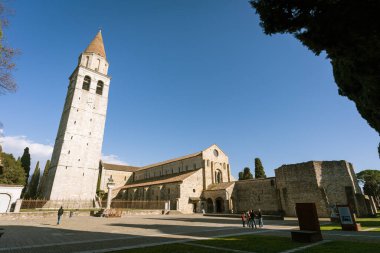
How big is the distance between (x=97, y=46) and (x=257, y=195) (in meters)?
42.6

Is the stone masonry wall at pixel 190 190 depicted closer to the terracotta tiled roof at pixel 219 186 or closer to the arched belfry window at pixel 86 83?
the terracotta tiled roof at pixel 219 186

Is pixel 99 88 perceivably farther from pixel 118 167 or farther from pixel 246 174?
pixel 246 174

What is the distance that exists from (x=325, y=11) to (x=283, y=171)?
2627cm

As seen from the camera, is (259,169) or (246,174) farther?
(246,174)

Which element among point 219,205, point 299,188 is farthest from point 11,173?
point 299,188

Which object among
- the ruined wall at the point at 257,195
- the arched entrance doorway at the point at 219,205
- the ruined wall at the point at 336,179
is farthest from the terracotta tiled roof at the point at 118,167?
the ruined wall at the point at 336,179

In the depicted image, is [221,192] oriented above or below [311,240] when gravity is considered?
above

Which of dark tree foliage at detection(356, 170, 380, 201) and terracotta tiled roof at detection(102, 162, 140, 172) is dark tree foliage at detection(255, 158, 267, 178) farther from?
terracotta tiled roof at detection(102, 162, 140, 172)

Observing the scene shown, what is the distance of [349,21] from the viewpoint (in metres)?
5.49

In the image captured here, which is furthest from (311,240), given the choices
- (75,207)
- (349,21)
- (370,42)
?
(75,207)

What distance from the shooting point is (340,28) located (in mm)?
5695

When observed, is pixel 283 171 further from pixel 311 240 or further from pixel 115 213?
pixel 115 213

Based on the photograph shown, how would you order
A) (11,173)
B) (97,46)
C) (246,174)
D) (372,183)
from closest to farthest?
(11,173) → (97,46) → (372,183) → (246,174)

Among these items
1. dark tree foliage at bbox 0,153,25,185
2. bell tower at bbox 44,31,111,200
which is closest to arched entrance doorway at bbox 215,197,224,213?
bell tower at bbox 44,31,111,200
